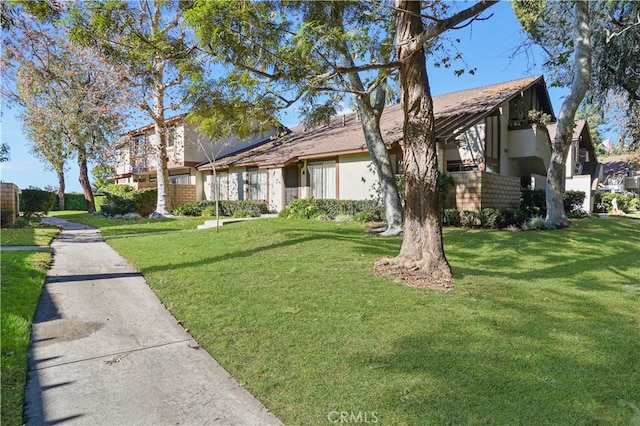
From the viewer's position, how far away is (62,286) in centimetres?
602

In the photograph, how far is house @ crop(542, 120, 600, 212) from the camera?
2131cm

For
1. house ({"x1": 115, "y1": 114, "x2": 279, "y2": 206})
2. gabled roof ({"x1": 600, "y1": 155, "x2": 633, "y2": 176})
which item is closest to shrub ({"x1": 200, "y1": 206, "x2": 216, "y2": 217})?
house ({"x1": 115, "y1": 114, "x2": 279, "y2": 206})

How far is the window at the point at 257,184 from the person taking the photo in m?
21.9

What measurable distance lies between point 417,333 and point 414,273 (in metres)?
2.34

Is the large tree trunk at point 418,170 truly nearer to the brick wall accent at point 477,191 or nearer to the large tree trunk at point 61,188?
the brick wall accent at point 477,191

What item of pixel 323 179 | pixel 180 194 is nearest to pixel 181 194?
pixel 180 194

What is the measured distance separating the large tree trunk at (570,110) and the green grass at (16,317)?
1377 cm

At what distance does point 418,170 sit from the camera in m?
6.72

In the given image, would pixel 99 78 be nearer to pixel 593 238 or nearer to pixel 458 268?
pixel 458 268

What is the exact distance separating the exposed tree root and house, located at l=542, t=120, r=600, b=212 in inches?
673

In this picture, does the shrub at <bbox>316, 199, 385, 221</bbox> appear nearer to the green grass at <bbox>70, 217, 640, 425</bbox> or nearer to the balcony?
the green grass at <bbox>70, 217, 640, 425</bbox>

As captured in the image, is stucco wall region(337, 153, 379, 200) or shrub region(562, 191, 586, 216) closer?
stucco wall region(337, 153, 379, 200)

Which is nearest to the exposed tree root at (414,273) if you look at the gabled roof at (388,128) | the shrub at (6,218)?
Result: the gabled roof at (388,128)

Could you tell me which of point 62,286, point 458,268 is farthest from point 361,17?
point 62,286
